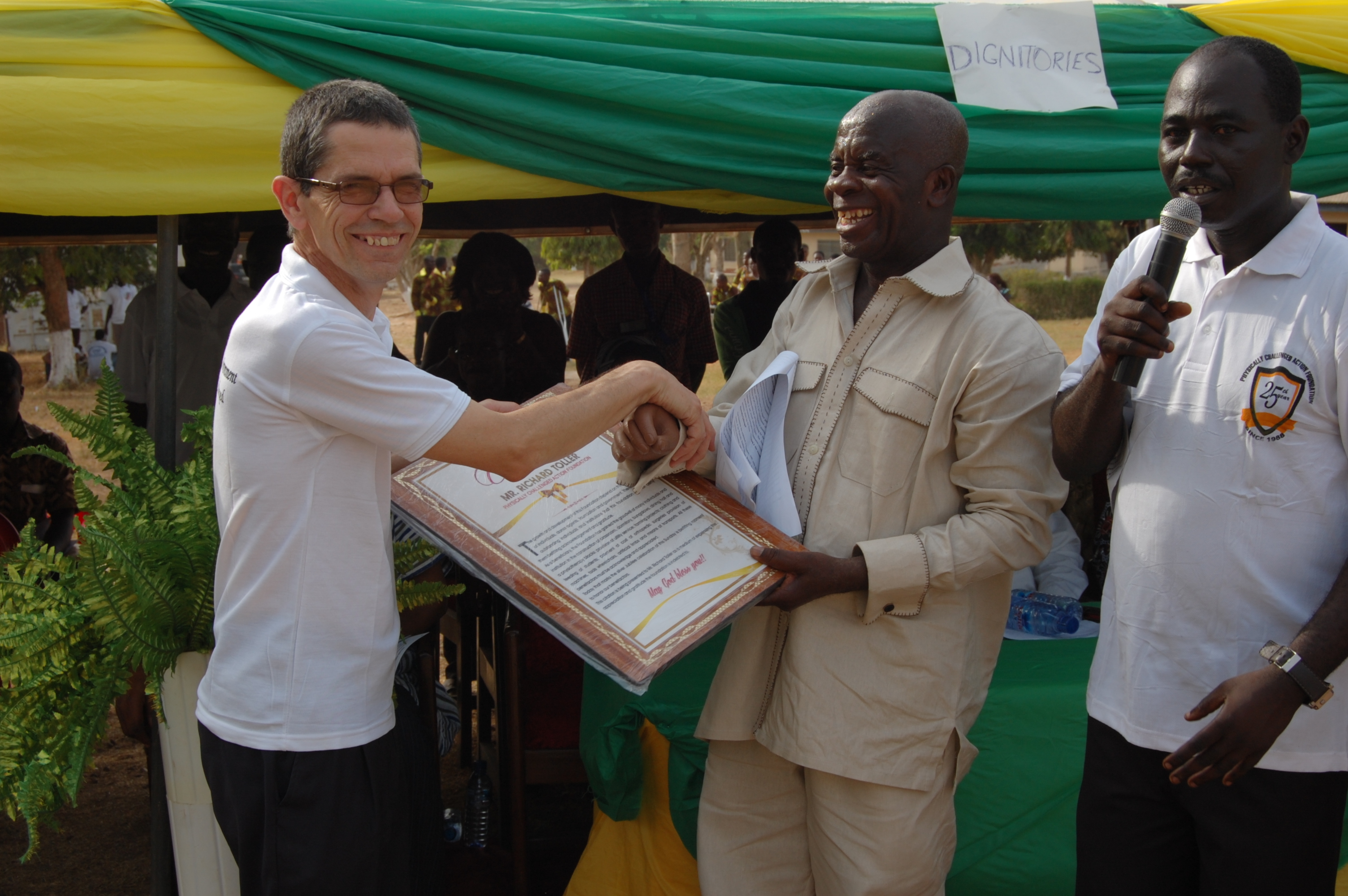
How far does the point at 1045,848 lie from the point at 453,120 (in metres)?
2.55

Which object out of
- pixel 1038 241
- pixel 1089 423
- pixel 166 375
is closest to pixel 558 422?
pixel 1089 423

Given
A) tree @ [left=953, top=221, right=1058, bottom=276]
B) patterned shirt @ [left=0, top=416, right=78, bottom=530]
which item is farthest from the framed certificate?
tree @ [left=953, top=221, right=1058, bottom=276]

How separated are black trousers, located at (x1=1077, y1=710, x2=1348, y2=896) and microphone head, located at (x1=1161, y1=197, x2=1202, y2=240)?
940 mm

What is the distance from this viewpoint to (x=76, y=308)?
20.5 meters

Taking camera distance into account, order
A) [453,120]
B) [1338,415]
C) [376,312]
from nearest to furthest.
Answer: [1338,415] → [376,312] → [453,120]

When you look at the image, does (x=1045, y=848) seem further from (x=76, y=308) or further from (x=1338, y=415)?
(x=76, y=308)

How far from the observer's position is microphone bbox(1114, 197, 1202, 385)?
1.63 m

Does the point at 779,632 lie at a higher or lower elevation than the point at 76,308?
higher

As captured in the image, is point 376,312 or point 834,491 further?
point 834,491

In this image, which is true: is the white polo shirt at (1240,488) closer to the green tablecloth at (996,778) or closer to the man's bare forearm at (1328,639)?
the man's bare forearm at (1328,639)

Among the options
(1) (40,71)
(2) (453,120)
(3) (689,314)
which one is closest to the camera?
(1) (40,71)

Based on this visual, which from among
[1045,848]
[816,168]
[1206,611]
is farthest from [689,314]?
[1206,611]

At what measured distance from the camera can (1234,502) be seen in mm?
1808

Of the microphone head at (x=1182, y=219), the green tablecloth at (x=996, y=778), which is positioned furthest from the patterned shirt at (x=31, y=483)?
the microphone head at (x=1182, y=219)
